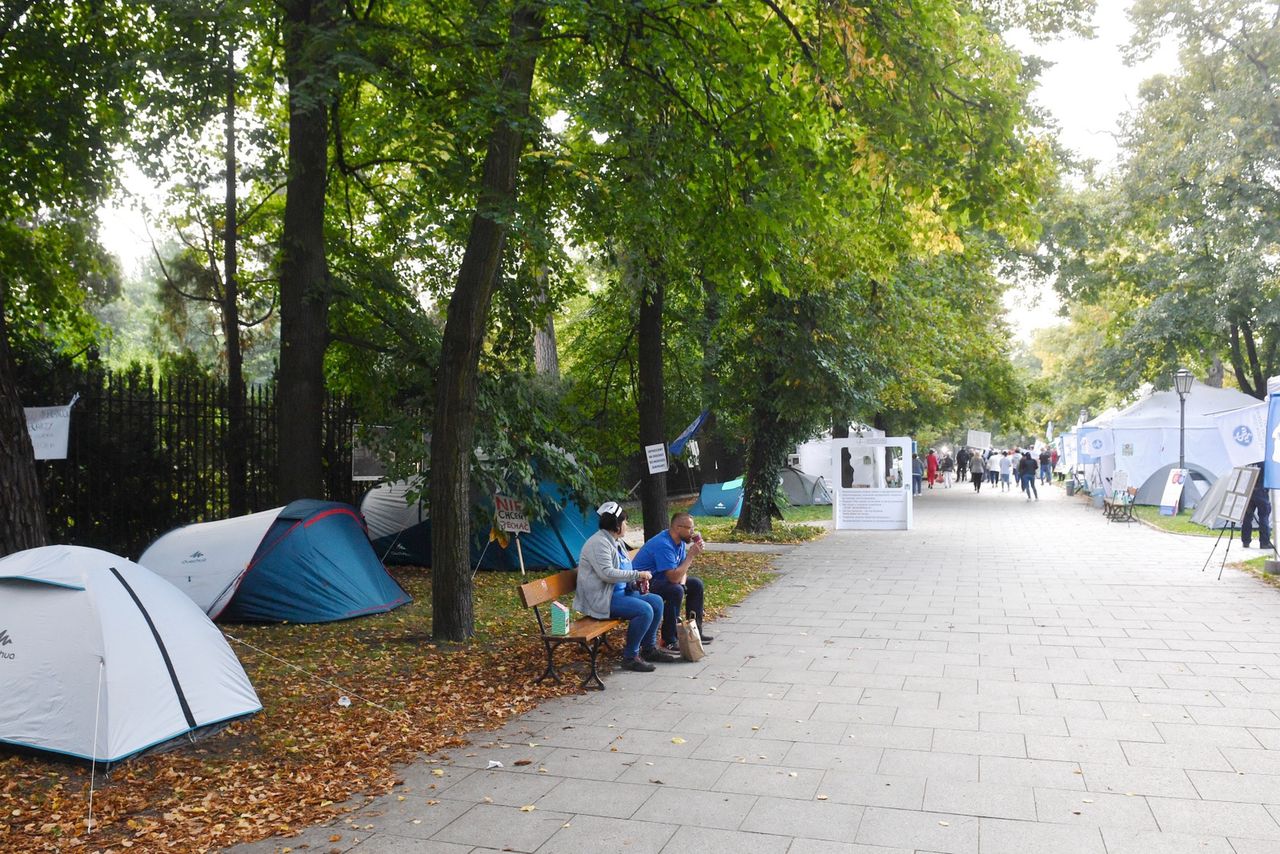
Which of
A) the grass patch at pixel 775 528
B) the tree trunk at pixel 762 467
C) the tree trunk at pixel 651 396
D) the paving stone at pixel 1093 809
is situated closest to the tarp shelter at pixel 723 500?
the grass patch at pixel 775 528

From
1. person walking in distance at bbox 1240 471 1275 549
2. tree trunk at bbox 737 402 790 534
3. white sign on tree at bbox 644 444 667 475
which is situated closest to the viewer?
white sign on tree at bbox 644 444 667 475

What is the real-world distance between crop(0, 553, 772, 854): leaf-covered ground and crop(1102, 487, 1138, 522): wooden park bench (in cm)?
1850

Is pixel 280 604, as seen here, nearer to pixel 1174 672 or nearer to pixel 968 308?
pixel 1174 672

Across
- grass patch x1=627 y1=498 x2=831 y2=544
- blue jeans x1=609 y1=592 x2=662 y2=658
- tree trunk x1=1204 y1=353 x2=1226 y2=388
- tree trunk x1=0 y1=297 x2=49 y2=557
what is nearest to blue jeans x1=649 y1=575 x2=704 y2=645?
blue jeans x1=609 y1=592 x2=662 y2=658

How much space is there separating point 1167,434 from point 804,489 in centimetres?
1078

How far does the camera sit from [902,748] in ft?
19.4

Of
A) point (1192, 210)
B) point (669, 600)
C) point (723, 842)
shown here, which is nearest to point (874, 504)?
point (1192, 210)

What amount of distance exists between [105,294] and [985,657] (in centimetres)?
1398

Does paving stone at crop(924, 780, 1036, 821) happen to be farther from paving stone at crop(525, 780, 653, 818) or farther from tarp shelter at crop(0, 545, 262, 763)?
tarp shelter at crop(0, 545, 262, 763)

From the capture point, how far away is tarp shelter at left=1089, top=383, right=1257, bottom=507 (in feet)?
91.2

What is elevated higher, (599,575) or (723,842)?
(599,575)

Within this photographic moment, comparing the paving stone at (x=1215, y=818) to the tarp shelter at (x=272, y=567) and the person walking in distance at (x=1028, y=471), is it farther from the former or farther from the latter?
the person walking in distance at (x=1028, y=471)

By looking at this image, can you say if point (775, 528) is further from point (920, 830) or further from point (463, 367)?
point (920, 830)

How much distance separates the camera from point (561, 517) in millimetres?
15031
